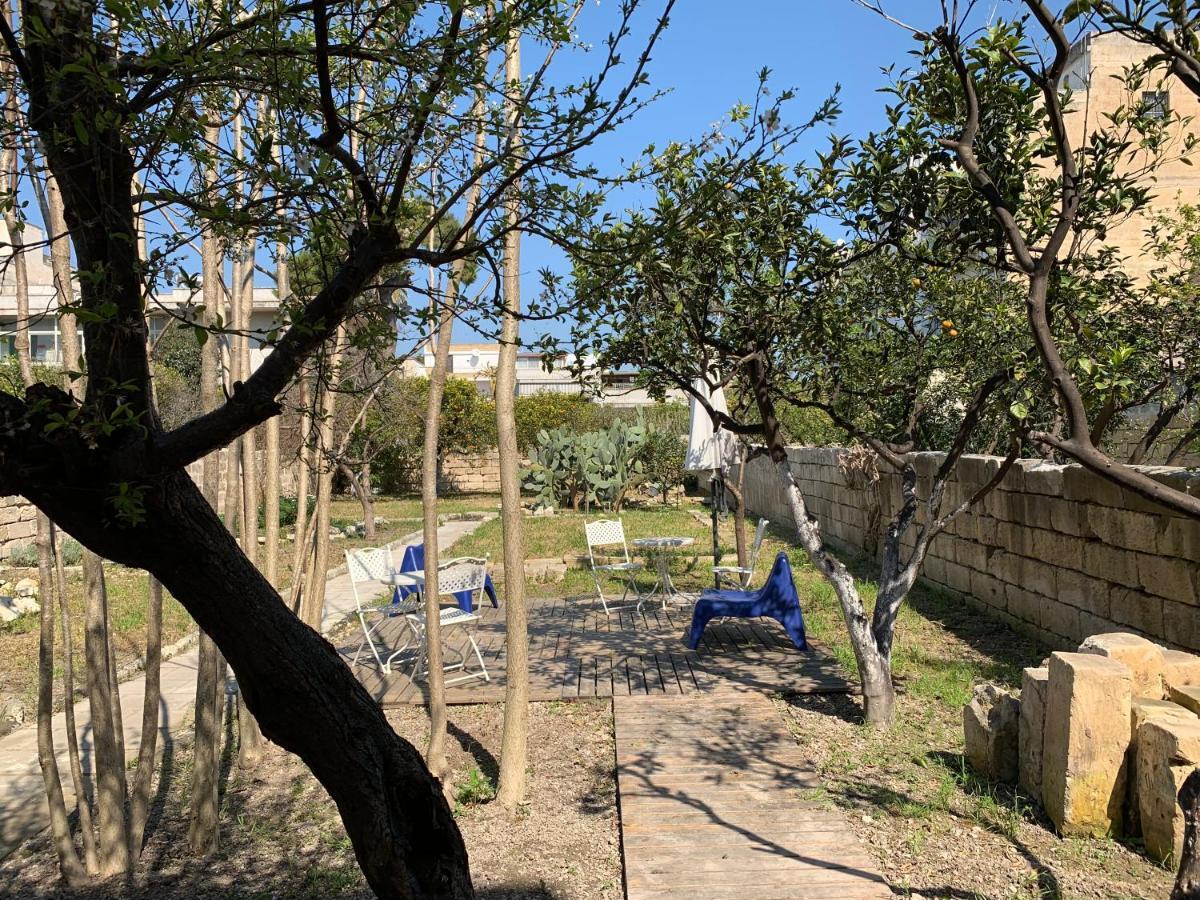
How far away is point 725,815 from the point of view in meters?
4.35

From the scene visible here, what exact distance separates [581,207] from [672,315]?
10.8ft

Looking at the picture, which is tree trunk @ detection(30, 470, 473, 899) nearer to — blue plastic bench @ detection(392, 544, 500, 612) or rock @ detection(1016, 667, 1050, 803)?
rock @ detection(1016, 667, 1050, 803)

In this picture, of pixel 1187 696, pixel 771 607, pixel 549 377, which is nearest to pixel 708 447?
pixel 771 607

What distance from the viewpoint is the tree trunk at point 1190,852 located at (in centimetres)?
210

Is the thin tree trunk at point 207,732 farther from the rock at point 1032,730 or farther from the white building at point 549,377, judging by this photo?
the rock at point 1032,730

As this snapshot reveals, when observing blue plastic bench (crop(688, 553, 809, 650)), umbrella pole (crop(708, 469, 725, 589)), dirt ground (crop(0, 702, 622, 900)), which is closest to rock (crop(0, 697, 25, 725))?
dirt ground (crop(0, 702, 622, 900))

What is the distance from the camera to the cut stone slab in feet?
14.3

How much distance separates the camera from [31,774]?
5.36 metres

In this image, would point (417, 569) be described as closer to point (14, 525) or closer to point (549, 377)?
point (14, 525)

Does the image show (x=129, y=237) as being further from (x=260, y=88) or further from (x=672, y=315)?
(x=672, y=315)

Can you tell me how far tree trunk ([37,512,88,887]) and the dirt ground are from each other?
0.41 ft

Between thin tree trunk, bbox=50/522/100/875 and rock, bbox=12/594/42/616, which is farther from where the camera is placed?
rock, bbox=12/594/42/616

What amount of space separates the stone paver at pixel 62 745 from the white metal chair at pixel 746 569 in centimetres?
386

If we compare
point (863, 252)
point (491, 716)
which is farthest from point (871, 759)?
point (863, 252)
